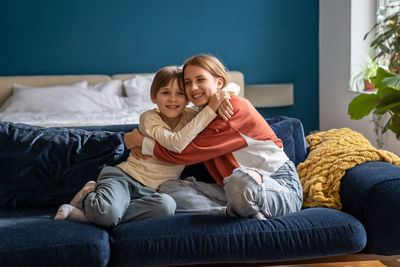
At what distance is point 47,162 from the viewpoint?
6.77ft

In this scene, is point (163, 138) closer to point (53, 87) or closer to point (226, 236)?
point (226, 236)

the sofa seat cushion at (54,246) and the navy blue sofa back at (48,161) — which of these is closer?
the sofa seat cushion at (54,246)

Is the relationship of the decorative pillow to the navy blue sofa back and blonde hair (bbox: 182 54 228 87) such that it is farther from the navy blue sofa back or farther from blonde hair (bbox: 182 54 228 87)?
blonde hair (bbox: 182 54 228 87)

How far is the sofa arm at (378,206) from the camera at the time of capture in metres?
1.63

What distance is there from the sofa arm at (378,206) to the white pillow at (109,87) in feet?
9.76

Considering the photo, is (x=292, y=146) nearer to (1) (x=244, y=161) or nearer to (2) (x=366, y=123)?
(1) (x=244, y=161)

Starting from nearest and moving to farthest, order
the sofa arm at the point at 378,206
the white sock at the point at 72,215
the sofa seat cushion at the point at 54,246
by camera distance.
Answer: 1. the sofa seat cushion at the point at 54,246
2. the sofa arm at the point at 378,206
3. the white sock at the point at 72,215

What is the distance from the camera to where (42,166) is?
2059 millimetres

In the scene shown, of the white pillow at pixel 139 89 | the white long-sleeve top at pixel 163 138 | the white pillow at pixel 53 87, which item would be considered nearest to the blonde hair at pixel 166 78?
the white long-sleeve top at pixel 163 138

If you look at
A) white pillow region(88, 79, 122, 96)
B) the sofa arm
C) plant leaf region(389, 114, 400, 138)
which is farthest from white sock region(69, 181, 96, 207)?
white pillow region(88, 79, 122, 96)

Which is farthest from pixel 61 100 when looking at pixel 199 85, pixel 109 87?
pixel 199 85

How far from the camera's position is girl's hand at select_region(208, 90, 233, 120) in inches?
75.1

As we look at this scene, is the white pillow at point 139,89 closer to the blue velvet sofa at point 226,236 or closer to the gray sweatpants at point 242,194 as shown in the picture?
the gray sweatpants at point 242,194

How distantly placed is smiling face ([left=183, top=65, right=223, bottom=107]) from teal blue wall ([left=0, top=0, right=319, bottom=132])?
9.78 ft
